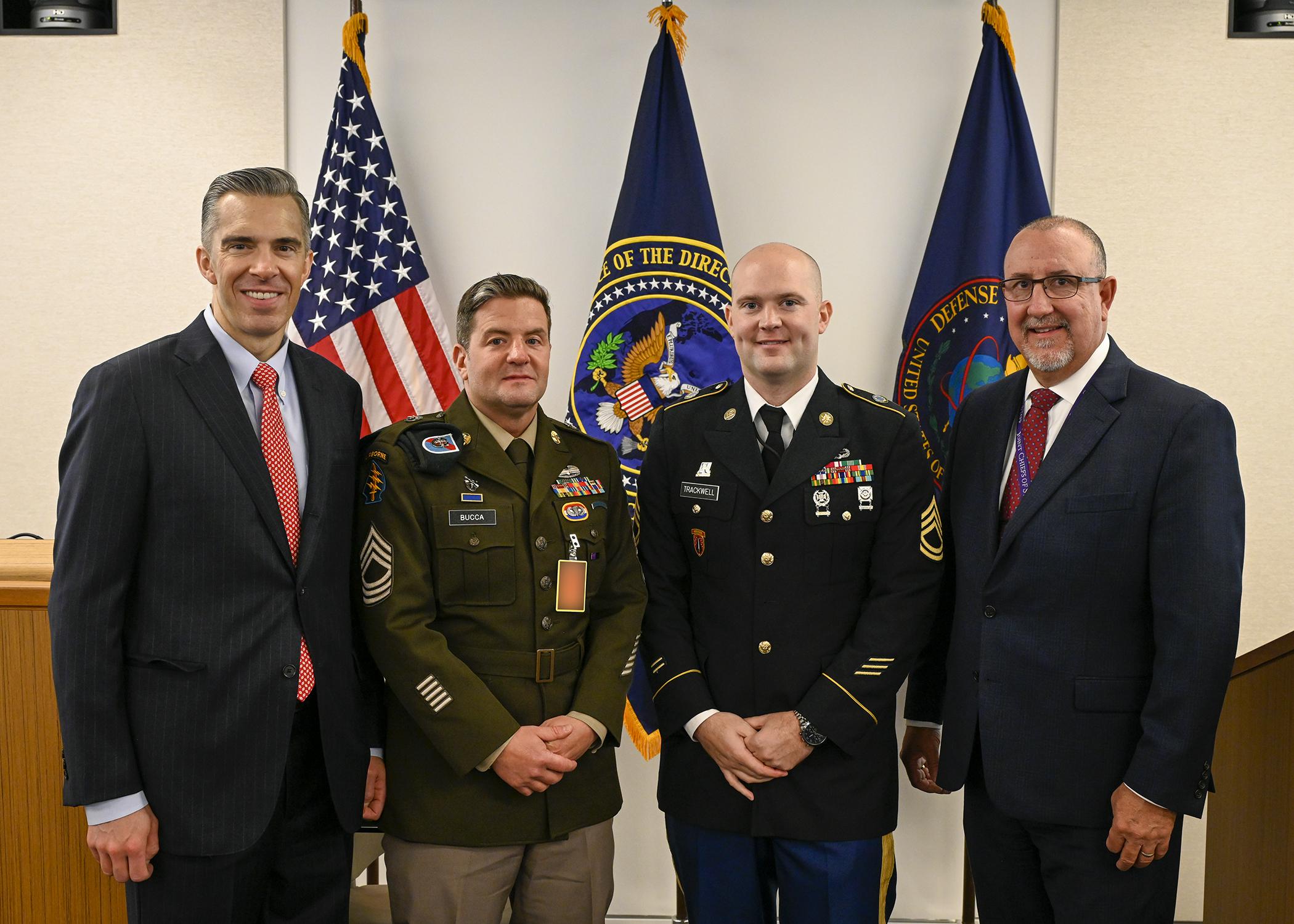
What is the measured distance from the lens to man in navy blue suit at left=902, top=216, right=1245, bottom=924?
167 centimetres

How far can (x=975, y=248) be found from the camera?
2891mm

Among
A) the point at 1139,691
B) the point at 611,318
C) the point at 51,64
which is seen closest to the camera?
the point at 1139,691

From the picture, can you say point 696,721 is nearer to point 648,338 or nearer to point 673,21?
point 648,338

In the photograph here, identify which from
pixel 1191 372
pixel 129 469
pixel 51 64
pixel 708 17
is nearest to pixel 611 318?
pixel 708 17

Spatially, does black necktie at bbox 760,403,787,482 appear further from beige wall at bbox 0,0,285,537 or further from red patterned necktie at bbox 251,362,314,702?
beige wall at bbox 0,0,285,537

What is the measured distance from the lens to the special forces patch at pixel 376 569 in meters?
1.80

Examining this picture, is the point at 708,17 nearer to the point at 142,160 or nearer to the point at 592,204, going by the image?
the point at 592,204

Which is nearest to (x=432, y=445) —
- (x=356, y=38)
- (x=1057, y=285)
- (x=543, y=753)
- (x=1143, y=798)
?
(x=543, y=753)

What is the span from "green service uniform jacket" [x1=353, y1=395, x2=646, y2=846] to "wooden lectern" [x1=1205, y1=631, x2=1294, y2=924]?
50.6 inches

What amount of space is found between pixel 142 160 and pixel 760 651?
8.58ft

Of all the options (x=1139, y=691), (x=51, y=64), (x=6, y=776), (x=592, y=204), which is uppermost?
(x=51, y=64)

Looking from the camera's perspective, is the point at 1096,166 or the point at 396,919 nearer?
the point at 396,919

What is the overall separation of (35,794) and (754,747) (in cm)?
143

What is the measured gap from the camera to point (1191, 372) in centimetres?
302
